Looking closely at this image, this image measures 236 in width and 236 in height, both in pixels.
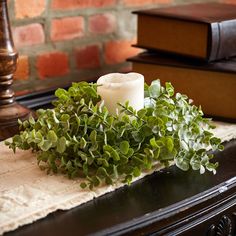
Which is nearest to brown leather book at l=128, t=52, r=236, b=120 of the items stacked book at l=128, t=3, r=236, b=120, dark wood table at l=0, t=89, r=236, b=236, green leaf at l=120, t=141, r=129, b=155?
stacked book at l=128, t=3, r=236, b=120

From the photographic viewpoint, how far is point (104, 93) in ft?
Result: 2.28

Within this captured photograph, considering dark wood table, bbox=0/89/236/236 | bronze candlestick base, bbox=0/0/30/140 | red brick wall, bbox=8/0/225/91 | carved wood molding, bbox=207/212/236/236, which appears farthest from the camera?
red brick wall, bbox=8/0/225/91

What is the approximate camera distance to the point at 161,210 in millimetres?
581

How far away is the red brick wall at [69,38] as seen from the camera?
1.06 meters

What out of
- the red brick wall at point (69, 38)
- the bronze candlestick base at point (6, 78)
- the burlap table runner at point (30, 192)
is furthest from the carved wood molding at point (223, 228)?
the red brick wall at point (69, 38)

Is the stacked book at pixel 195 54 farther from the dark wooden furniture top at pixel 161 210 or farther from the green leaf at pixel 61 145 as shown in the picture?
the green leaf at pixel 61 145

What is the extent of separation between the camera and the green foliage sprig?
0.63 m

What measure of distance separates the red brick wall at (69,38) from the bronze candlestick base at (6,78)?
0.21 metres

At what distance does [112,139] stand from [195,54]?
1.03ft

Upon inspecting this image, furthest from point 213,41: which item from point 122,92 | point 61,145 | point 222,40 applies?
point 61,145

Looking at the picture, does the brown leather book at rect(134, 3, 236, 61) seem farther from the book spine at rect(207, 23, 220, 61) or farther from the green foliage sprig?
the green foliage sprig

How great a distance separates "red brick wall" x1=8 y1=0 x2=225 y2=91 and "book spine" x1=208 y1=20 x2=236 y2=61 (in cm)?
37

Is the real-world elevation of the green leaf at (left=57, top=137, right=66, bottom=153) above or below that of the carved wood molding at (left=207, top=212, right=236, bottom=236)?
above

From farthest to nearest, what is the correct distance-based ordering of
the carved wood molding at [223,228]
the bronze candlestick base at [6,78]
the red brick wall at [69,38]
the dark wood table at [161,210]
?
the red brick wall at [69,38] < the bronze candlestick base at [6,78] < the carved wood molding at [223,228] < the dark wood table at [161,210]
